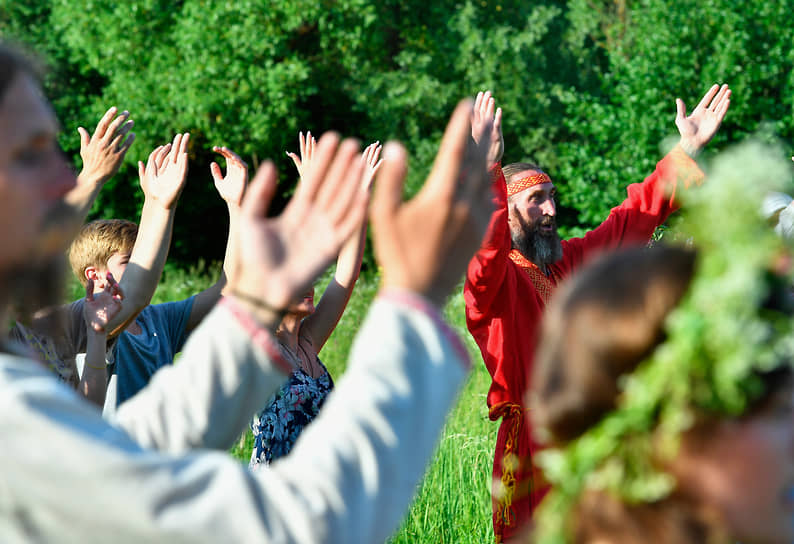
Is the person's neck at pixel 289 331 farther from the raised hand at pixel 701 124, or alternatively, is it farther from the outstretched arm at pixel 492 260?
the raised hand at pixel 701 124

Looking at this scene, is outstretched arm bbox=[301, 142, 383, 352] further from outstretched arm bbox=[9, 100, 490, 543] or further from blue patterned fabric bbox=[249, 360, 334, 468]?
outstretched arm bbox=[9, 100, 490, 543]

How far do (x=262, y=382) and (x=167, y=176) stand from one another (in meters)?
2.00

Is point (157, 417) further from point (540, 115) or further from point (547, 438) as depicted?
point (540, 115)

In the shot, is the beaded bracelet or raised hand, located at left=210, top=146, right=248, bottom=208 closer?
the beaded bracelet

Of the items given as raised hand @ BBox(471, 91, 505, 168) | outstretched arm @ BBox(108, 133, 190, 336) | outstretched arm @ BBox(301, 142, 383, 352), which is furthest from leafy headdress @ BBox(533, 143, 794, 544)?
outstretched arm @ BBox(301, 142, 383, 352)

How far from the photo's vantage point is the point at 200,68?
586 inches

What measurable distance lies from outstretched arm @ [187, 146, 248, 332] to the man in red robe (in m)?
0.92

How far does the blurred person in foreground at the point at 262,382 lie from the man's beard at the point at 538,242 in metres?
2.95

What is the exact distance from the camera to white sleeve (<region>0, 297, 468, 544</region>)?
1.05 m

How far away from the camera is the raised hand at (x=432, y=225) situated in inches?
45.8

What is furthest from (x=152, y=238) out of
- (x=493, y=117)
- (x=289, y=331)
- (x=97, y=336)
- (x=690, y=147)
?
(x=690, y=147)

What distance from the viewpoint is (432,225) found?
1175 millimetres

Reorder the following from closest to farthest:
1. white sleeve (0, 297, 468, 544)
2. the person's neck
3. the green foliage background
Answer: white sleeve (0, 297, 468, 544) < the person's neck < the green foliage background

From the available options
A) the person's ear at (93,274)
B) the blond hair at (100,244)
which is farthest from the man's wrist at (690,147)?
the person's ear at (93,274)
